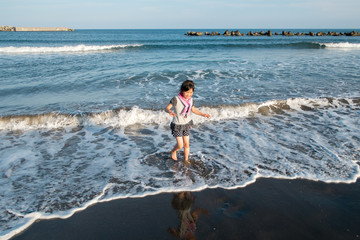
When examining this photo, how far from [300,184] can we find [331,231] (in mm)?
1037

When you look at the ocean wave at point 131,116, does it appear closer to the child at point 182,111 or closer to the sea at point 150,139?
the sea at point 150,139

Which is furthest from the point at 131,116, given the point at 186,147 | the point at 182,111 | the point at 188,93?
the point at 188,93

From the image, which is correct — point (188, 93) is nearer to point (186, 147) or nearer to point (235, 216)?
point (186, 147)

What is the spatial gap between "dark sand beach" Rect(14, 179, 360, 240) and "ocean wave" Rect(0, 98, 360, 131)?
365cm

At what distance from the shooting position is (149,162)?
462cm

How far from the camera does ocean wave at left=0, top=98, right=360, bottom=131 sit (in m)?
6.71

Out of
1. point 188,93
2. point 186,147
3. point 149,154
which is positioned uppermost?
point 188,93

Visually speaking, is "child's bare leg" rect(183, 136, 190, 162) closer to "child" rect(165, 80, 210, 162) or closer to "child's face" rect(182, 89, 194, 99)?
"child" rect(165, 80, 210, 162)

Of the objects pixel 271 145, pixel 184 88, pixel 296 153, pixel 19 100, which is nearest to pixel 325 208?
pixel 296 153

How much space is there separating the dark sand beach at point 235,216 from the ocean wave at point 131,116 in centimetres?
365

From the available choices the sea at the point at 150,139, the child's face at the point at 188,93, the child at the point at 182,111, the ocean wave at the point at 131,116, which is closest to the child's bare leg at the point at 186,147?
the child at the point at 182,111

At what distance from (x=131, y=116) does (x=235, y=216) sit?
466cm

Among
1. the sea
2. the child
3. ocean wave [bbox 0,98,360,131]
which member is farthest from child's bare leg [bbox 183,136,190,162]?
ocean wave [bbox 0,98,360,131]

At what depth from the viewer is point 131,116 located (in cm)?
703
